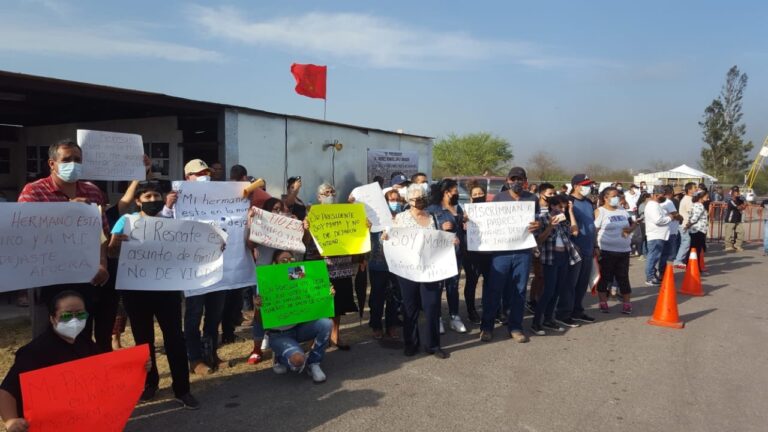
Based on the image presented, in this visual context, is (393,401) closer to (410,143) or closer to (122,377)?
(122,377)

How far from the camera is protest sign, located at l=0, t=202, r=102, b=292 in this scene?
3451 mm

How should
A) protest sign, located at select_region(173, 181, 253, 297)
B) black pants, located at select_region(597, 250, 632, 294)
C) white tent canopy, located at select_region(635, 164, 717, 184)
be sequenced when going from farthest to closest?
white tent canopy, located at select_region(635, 164, 717, 184) → black pants, located at select_region(597, 250, 632, 294) → protest sign, located at select_region(173, 181, 253, 297)

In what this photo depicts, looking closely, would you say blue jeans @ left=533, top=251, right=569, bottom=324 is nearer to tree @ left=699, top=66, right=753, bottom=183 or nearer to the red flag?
the red flag

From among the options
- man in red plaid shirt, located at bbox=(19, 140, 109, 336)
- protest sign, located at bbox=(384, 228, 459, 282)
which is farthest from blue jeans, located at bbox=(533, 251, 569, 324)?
man in red plaid shirt, located at bbox=(19, 140, 109, 336)

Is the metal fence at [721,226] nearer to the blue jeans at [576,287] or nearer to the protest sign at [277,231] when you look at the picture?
the blue jeans at [576,287]

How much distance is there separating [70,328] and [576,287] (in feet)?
19.8

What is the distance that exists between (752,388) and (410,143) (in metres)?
11.0

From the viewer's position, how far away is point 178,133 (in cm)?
1009

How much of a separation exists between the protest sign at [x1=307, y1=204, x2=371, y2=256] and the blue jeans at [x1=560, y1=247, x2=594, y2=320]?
115 inches

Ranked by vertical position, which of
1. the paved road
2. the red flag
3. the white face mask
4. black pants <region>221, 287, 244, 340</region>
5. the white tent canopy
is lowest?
the paved road

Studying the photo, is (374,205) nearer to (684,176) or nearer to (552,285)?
(552,285)

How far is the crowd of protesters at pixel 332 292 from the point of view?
378 centimetres

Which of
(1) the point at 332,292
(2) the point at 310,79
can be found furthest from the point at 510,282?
(2) the point at 310,79

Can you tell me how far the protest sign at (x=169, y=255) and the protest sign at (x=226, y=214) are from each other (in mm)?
222
